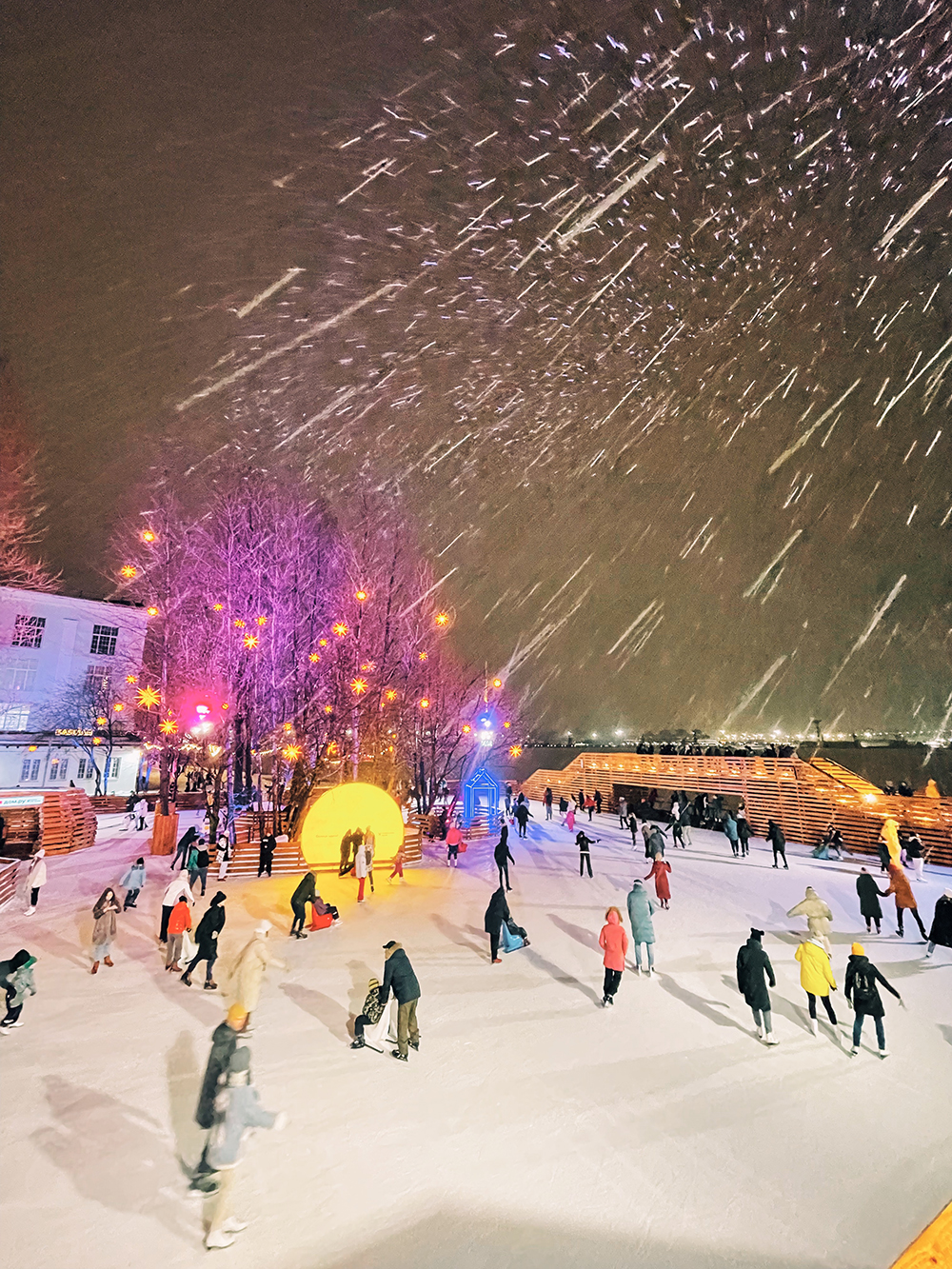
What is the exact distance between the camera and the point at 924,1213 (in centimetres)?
434

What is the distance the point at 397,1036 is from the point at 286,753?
14.5 m

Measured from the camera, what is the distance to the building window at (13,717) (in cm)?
3562

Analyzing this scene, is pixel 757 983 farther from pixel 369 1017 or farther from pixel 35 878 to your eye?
pixel 35 878

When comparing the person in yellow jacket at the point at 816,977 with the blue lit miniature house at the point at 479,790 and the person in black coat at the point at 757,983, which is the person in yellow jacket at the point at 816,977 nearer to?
the person in black coat at the point at 757,983

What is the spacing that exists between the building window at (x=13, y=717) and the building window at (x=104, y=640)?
5522 millimetres

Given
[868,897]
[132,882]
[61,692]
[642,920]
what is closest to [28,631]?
[61,692]

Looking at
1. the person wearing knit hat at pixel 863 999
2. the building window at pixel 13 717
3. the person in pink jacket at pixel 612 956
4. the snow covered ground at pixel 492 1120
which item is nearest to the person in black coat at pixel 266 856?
the snow covered ground at pixel 492 1120

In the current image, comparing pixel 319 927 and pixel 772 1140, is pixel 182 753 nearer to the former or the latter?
pixel 319 927

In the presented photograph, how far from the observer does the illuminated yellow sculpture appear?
52.4 ft

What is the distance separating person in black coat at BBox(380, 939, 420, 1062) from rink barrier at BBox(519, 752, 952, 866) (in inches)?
767

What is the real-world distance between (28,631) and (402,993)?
140ft

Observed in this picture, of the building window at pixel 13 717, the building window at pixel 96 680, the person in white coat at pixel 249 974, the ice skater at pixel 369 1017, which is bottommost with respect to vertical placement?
the ice skater at pixel 369 1017

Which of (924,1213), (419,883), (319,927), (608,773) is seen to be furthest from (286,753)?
(608,773)

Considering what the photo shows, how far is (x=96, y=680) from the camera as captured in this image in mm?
38750
